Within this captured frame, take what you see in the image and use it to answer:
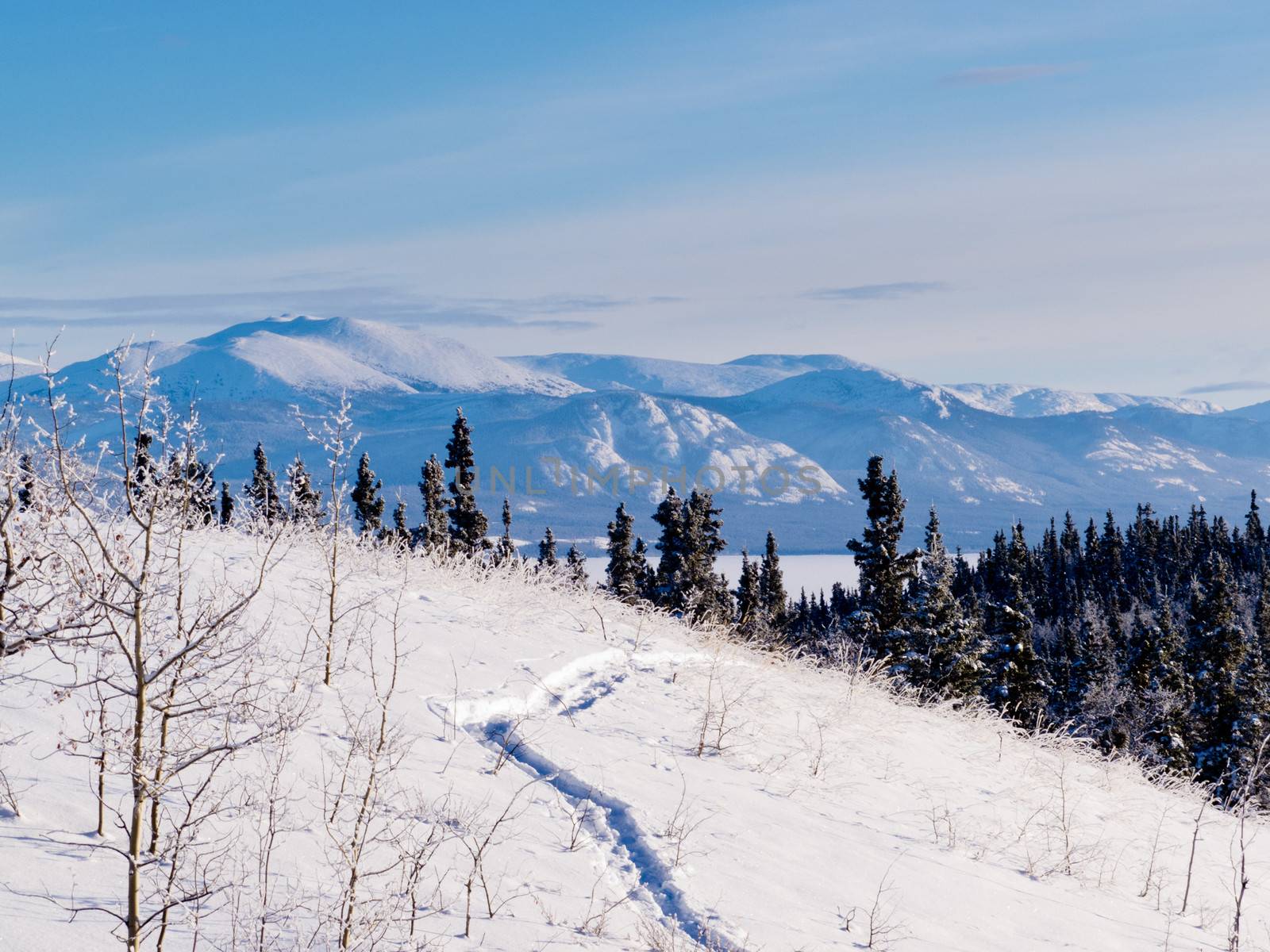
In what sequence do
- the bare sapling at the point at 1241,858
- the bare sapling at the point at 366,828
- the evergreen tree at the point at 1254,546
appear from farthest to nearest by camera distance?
the evergreen tree at the point at 1254,546, the bare sapling at the point at 1241,858, the bare sapling at the point at 366,828

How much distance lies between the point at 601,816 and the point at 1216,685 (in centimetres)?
5336

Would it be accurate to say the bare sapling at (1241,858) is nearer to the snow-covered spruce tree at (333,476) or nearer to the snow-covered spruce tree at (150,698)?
the snow-covered spruce tree at (150,698)

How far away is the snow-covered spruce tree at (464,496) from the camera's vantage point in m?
50.8

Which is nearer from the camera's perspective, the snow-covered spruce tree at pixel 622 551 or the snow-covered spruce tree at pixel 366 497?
the snow-covered spruce tree at pixel 366 497

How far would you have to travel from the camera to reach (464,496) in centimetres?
5269

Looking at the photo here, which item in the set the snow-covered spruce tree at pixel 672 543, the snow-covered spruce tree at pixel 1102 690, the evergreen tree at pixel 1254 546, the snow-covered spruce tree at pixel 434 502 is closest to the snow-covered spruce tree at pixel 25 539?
the snow-covered spruce tree at pixel 672 543

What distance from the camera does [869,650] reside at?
130ft

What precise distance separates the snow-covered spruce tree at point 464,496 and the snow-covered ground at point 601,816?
36.7 metres

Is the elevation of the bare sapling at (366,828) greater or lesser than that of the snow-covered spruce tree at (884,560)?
greater

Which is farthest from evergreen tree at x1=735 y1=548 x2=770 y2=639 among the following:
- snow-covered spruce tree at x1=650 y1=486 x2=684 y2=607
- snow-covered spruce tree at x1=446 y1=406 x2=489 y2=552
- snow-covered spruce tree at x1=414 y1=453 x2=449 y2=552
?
snow-covered spruce tree at x1=414 y1=453 x2=449 y2=552

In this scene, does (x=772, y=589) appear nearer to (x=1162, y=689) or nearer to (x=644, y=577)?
(x=644, y=577)

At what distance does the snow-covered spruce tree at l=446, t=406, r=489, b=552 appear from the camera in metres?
50.8

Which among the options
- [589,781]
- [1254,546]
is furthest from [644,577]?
[1254,546]

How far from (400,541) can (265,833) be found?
1218cm
